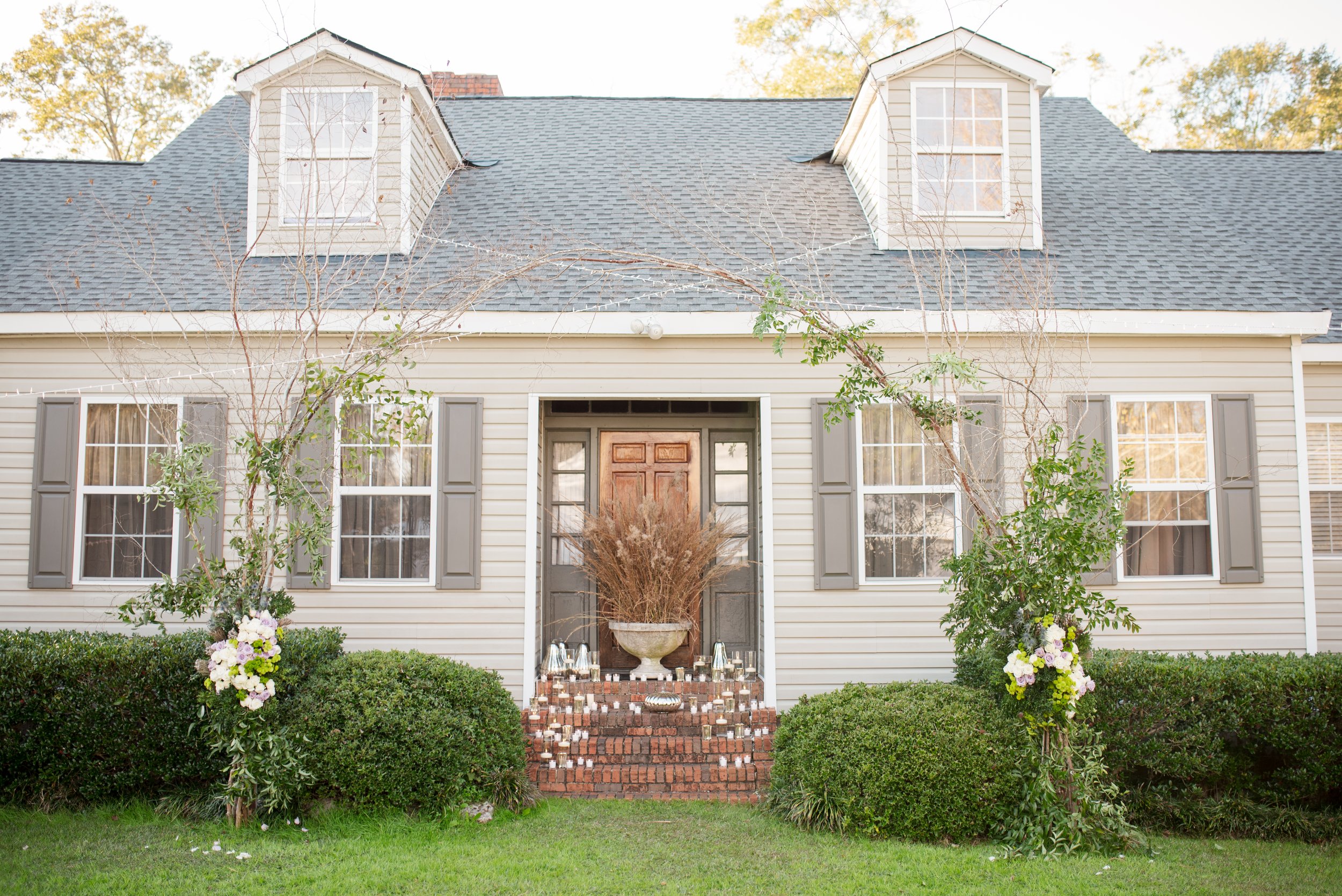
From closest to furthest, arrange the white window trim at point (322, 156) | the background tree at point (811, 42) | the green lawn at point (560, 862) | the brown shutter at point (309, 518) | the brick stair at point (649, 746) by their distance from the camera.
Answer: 1. the green lawn at point (560, 862)
2. the brick stair at point (649, 746)
3. the brown shutter at point (309, 518)
4. the white window trim at point (322, 156)
5. the background tree at point (811, 42)

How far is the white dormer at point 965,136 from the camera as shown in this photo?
7402 mm

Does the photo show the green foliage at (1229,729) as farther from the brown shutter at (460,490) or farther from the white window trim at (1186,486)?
the brown shutter at (460,490)

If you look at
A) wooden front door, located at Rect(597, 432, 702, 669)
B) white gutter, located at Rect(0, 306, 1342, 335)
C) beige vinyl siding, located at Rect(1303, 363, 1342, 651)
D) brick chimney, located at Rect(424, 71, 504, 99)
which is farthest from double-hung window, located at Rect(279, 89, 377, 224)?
beige vinyl siding, located at Rect(1303, 363, 1342, 651)

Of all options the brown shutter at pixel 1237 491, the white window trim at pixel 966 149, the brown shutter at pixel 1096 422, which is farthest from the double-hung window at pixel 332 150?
the brown shutter at pixel 1237 491

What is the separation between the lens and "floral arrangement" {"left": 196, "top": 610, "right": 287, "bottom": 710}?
15.7ft

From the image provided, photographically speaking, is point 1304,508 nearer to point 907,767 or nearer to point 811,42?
Result: point 907,767

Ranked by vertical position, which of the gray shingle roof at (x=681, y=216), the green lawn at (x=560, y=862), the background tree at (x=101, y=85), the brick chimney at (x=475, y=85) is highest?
the background tree at (x=101, y=85)

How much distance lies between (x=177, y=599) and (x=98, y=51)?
1443cm

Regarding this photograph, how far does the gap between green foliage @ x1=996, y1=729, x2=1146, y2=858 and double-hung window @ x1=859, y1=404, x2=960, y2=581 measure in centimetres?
187

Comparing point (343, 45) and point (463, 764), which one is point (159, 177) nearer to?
point (343, 45)

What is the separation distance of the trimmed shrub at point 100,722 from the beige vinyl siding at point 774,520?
1.20m

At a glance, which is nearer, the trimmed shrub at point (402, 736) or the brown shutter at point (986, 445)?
the trimmed shrub at point (402, 736)

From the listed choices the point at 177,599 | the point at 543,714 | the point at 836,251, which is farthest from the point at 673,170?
the point at 177,599

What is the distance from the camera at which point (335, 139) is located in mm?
7488
